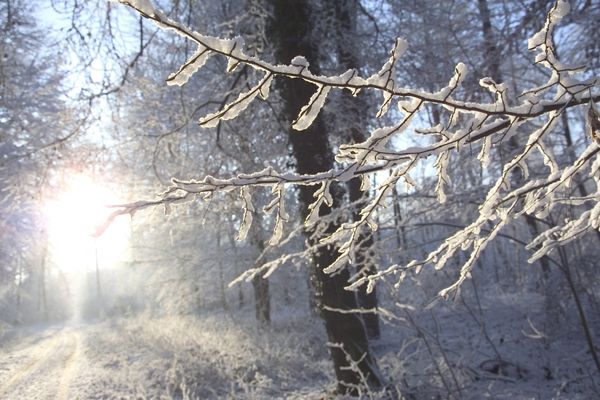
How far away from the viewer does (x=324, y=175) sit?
1.09m

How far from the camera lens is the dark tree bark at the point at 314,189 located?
4.70 m

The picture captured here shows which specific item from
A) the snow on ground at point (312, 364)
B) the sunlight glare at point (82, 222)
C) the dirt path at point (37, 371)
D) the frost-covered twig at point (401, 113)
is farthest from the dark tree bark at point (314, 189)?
the dirt path at point (37, 371)

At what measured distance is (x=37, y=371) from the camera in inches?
418

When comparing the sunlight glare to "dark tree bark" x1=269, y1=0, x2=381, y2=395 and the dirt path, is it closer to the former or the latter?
"dark tree bark" x1=269, y1=0, x2=381, y2=395

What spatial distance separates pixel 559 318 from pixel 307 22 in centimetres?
579

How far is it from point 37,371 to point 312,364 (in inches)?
308

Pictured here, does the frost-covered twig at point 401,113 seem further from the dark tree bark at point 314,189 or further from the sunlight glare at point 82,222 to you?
the dark tree bark at point 314,189

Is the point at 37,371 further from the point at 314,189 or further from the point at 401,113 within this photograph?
the point at 401,113

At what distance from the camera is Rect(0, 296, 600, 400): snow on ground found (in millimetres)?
4762

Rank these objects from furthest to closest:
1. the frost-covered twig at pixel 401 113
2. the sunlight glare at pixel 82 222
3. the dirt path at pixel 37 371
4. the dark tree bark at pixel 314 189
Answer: the dirt path at pixel 37 371, the dark tree bark at pixel 314 189, the sunlight glare at pixel 82 222, the frost-covered twig at pixel 401 113

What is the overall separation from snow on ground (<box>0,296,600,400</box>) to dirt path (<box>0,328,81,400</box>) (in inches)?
1.3

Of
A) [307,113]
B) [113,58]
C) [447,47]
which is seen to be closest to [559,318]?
[447,47]

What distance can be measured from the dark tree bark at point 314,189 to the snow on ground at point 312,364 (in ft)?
1.22

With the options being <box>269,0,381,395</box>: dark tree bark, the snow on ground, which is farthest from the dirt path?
<box>269,0,381,395</box>: dark tree bark
